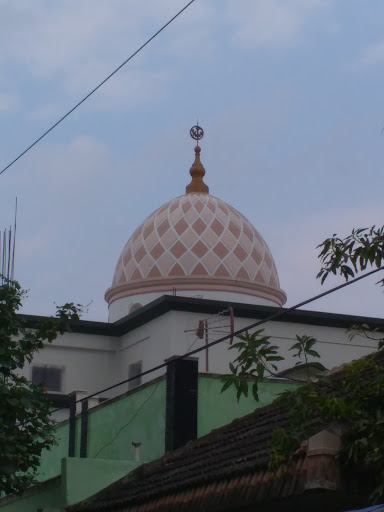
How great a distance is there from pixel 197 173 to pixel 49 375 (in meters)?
8.48

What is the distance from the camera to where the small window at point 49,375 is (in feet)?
92.9

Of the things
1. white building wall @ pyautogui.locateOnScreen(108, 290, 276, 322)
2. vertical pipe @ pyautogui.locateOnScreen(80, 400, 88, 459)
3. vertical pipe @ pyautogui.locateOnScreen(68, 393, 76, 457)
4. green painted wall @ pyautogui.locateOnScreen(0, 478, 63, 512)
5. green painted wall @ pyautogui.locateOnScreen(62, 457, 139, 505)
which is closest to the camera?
green painted wall @ pyautogui.locateOnScreen(62, 457, 139, 505)

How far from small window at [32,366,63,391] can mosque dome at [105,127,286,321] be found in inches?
120

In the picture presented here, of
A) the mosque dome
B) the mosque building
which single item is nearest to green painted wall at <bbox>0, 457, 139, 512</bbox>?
the mosque building

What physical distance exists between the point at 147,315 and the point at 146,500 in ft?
54.1

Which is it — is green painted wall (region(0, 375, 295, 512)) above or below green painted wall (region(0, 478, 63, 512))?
above

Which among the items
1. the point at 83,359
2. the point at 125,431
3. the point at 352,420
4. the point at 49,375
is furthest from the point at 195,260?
the point at 352,420

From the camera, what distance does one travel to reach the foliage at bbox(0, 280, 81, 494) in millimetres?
11789

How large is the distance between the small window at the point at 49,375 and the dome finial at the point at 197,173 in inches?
286

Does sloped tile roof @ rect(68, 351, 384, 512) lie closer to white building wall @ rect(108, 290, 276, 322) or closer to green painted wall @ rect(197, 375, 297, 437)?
→ green painted wall @ rect(197, 375, 297, 437)

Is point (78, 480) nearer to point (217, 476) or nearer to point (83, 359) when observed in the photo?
point (217, 476)

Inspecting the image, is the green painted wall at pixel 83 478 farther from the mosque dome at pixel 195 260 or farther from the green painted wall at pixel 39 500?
the mosque dome at pixel 195 260

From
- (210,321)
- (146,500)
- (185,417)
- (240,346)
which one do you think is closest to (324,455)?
(240,346)

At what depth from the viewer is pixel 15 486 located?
1208cm
